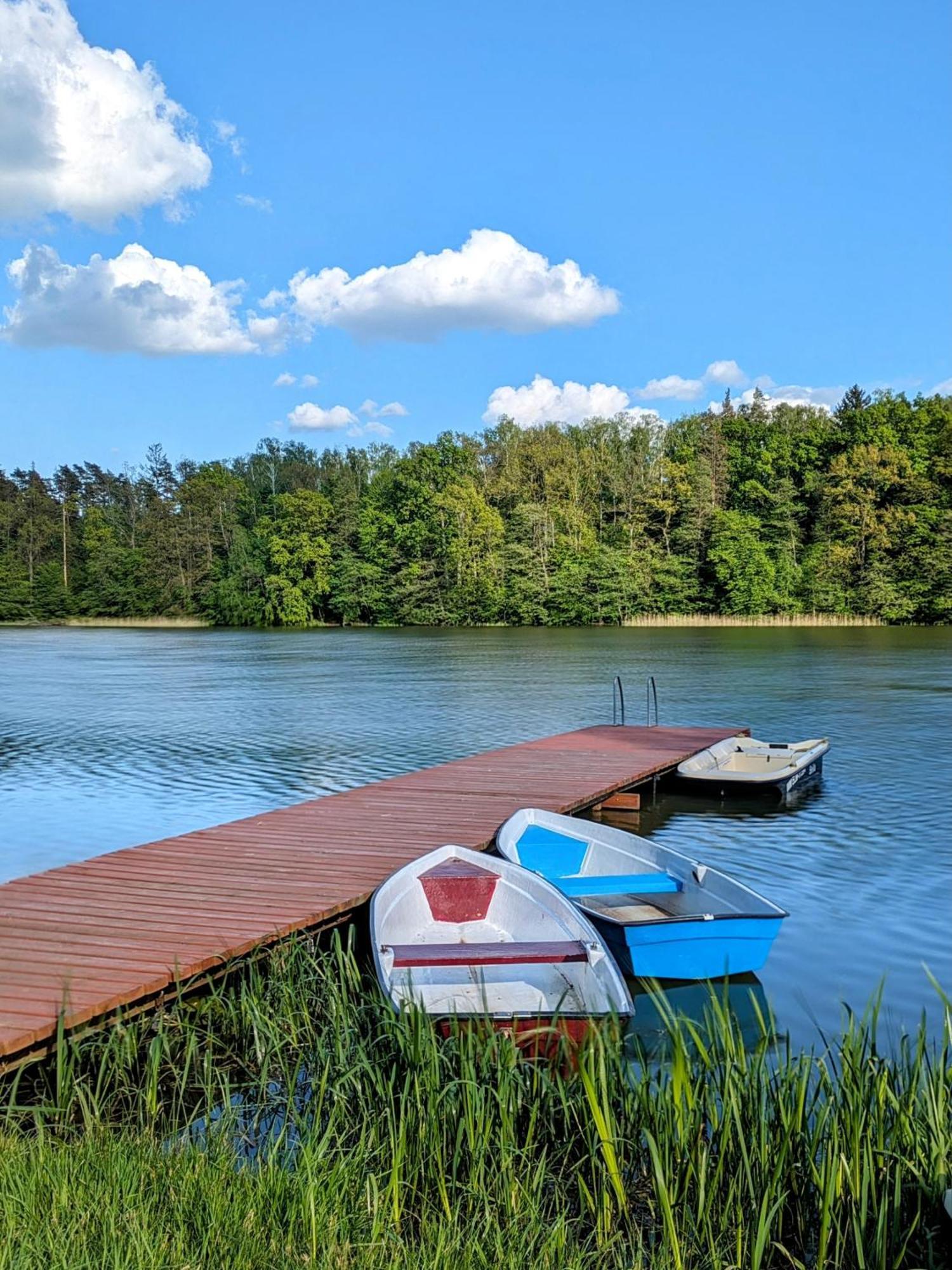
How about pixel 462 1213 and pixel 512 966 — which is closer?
pixel 462 1213

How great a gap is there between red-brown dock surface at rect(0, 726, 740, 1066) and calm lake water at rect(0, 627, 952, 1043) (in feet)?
6.20

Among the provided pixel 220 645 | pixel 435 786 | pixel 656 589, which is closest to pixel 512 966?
pixel 435 786

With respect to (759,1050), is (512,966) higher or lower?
lower

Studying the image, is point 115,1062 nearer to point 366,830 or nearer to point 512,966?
point 512,966

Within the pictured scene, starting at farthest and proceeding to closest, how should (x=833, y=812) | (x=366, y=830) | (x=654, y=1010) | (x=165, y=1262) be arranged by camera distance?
(x=833, y=812) → (x=366, y=830) → (x=654, y=1010) → (x=165, y=1262)

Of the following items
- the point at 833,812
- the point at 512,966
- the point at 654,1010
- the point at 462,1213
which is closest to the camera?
the point at 462,1213

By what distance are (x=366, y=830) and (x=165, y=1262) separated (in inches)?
246

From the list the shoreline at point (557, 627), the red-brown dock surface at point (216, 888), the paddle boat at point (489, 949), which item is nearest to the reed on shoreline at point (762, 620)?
the shoreline at point (557, 627)

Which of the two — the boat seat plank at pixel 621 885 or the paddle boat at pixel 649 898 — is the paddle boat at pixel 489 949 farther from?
the boat seat plank at pixel 621 885

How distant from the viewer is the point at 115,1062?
464 cm

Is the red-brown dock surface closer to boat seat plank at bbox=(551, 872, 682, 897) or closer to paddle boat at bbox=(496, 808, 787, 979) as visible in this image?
paddle boat at bbox=(496, 808, 787, 979)

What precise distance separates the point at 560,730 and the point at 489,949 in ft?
44.0

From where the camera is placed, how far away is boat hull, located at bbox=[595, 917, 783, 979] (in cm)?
653

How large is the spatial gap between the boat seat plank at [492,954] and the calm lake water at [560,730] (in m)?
1.48
